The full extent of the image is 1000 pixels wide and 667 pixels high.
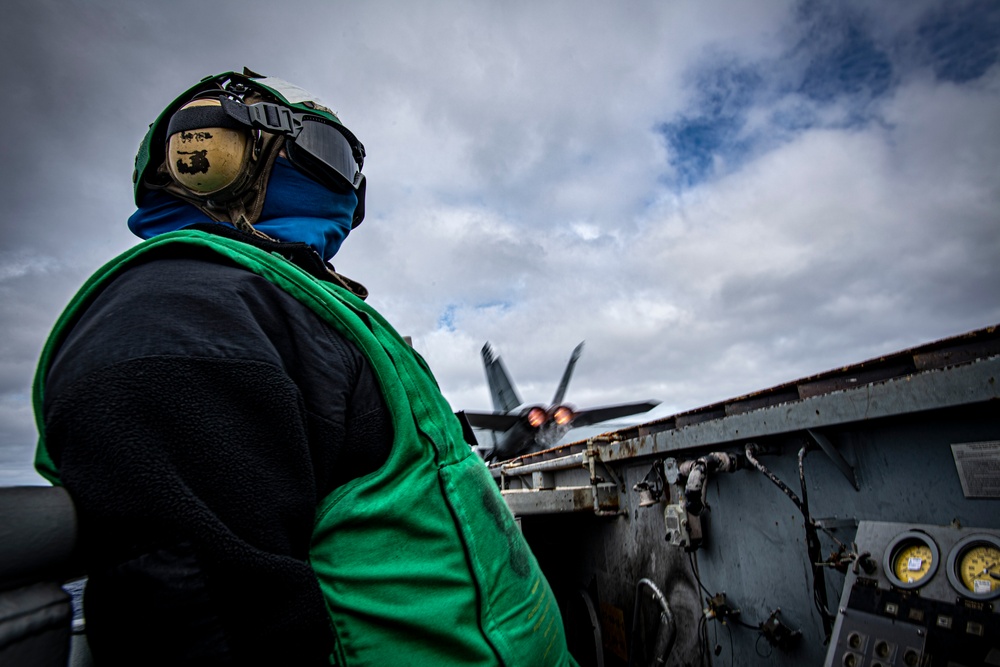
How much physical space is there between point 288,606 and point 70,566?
25 cm

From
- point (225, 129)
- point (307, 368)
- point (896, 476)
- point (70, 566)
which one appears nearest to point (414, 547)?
point (307, 368)

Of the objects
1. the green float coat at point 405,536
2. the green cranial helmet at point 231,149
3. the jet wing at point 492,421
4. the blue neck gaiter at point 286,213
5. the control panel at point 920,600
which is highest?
the jet wing at point 492,421

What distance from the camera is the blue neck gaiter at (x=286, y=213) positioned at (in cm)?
131

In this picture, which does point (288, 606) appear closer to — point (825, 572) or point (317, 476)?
point (317, 476)

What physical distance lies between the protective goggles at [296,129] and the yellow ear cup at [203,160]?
0.12 feet

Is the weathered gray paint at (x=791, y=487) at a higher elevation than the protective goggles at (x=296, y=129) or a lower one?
lower

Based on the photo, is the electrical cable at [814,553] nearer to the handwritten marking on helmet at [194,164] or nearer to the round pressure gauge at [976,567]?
the round pressure gauge at [976,567]

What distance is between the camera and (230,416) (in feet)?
2.18

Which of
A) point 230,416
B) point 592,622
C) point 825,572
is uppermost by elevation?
point 230,416

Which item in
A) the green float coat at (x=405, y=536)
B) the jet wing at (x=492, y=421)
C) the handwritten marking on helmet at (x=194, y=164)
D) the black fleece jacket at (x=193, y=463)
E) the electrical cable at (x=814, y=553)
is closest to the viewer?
the black fleece jacket at (x=193, y=463)

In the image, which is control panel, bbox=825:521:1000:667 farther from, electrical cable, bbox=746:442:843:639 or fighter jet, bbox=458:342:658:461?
fighter jet, bbox=458:342:658:461

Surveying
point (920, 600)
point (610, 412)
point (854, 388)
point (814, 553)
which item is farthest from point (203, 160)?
point (610, 412)

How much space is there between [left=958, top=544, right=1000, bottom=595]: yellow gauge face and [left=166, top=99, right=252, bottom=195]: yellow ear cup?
2.59 m

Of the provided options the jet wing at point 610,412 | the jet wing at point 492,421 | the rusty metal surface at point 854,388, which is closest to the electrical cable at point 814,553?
the rusty metal surface at point 854,388
